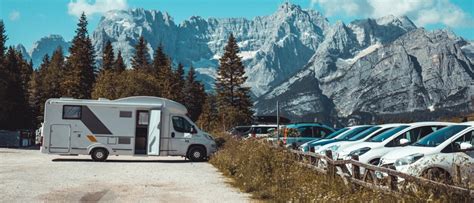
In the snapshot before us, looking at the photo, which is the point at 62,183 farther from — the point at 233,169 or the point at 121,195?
the point at 233,169

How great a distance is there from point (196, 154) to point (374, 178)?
16951 millimetres

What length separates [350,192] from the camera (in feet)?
32.6

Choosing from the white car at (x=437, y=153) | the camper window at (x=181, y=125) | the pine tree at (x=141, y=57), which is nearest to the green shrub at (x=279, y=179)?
the white car at (x=437, y=153)

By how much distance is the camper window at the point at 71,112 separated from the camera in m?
24.8

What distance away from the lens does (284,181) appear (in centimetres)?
1239

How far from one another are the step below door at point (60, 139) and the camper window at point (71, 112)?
1.52ft

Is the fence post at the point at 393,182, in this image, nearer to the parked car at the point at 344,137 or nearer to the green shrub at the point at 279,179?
Result: the green shrub at the point at 279,179

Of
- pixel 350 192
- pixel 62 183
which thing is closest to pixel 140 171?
pixel 62 183

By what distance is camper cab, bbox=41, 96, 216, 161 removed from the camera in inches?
973

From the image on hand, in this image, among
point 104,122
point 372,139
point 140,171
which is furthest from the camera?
point 104,122

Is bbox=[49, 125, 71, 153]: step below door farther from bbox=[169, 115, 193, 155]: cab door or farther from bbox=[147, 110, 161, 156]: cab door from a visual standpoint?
bbox=[169, 115, 193, 155]: cab door

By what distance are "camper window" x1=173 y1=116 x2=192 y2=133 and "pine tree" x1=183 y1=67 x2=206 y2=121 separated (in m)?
55.4

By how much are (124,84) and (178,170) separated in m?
37.2

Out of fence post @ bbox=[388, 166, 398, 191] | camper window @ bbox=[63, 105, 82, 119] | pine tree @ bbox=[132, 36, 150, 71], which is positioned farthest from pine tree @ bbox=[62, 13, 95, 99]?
fence post @ bbox=[388, 166, 398, 191]
